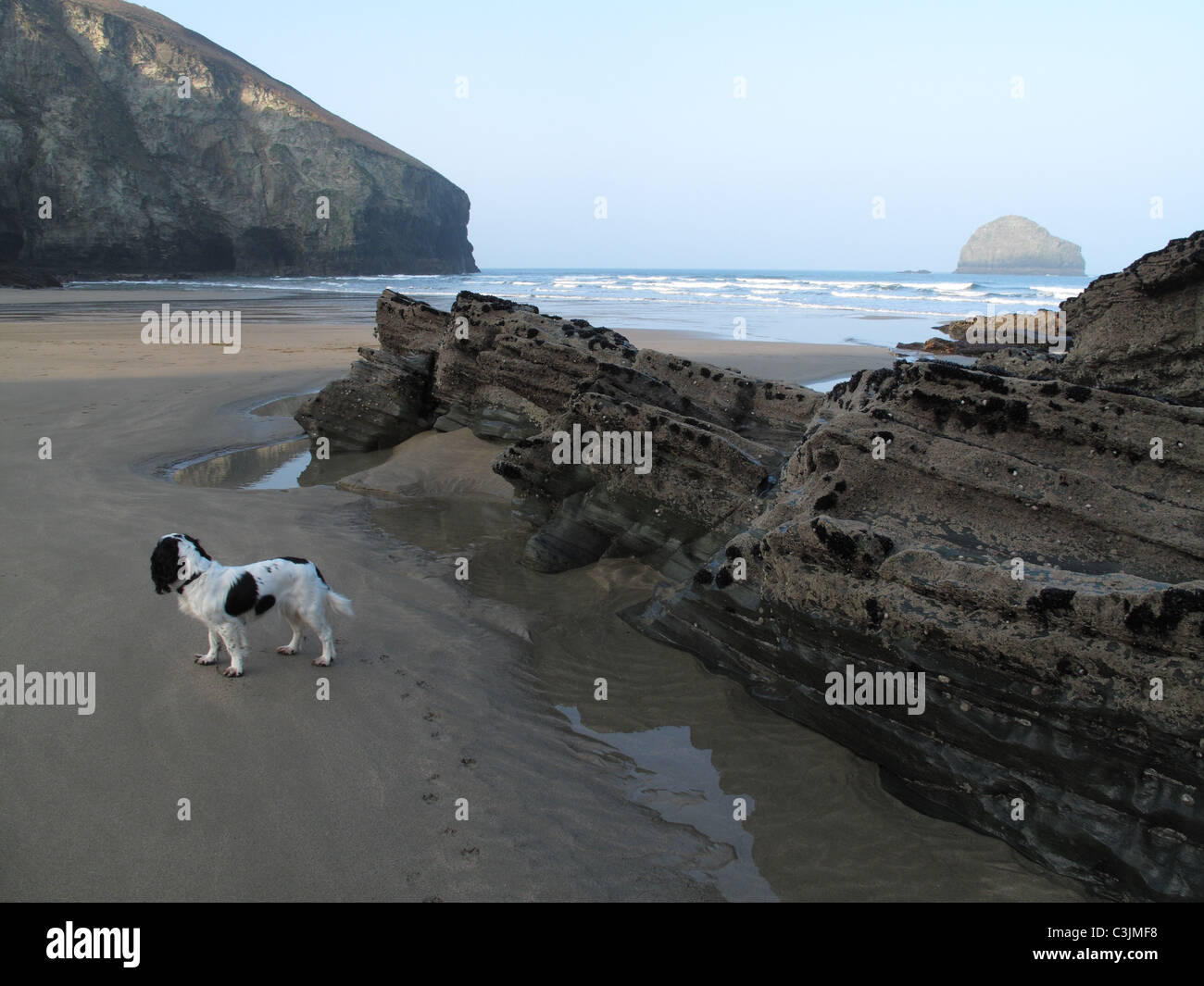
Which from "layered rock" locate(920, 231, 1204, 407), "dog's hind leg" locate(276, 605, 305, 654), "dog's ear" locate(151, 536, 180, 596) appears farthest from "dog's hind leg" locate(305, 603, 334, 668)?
"layered rock" locate(920, 231, 1204, 407)

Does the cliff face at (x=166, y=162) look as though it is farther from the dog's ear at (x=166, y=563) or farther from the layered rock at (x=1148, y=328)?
the layered rock at (x=1148, y=328)

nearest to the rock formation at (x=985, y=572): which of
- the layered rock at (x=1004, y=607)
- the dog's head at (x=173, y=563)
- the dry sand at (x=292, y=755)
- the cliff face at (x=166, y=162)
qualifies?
the layered rock at (x=1004, y=607)

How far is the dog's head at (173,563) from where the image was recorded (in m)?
4.83

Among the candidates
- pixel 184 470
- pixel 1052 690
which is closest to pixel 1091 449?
pixel 1052 690

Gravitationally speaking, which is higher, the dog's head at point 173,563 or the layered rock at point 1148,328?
the layered rock at point 1148,328

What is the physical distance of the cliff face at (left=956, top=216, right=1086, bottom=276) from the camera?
6801 inches

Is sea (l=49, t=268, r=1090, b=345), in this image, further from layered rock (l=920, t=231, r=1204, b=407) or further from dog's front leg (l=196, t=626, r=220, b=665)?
dog's front leg (l=196, t=626, r=220, b=665)

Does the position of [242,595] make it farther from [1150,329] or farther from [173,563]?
[1150,329]

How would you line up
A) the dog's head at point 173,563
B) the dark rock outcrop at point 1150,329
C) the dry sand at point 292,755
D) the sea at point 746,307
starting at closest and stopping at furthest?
the dry sand at point 292,755, the dog's head at point 173,563, the dark rock outcrop at point 1150,329, the sea at point 746,307

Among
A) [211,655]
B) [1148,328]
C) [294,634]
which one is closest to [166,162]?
[294,634]

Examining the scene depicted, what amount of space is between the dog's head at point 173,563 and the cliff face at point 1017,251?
19074 cm

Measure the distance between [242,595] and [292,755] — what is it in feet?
3.77
